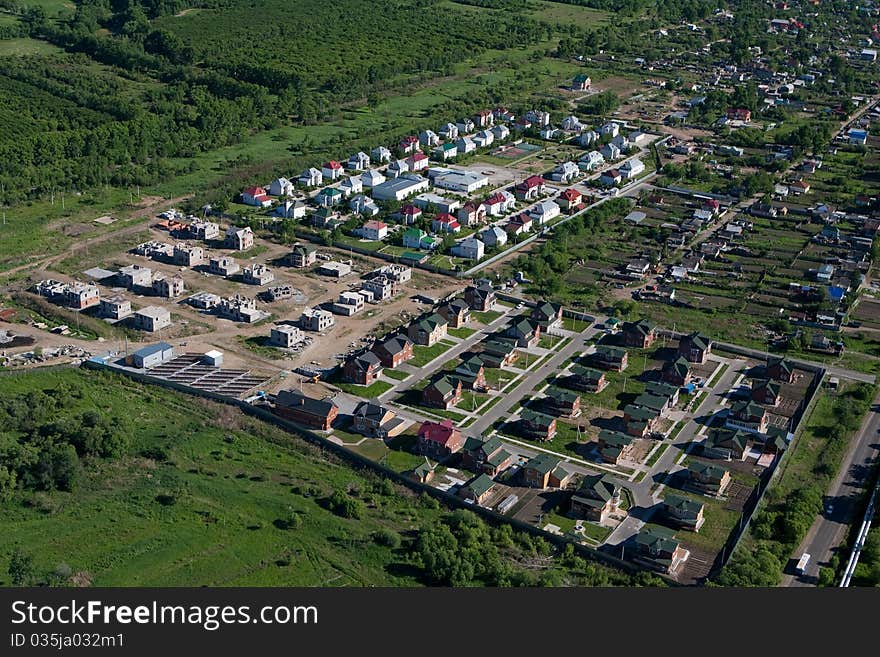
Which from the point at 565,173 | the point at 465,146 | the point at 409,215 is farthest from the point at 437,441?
the point at 465,146

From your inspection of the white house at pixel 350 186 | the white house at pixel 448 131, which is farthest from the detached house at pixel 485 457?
the white house at pixel 448 131

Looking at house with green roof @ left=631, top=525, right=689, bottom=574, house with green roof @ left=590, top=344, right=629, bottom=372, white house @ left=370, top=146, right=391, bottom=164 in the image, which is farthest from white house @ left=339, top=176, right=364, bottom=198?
house with green roof @ left=631, top=525, right=689, bottom=574

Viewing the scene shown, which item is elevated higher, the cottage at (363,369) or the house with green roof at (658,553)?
the cottage at (363,369)

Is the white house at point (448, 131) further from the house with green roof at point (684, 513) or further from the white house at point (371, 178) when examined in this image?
the house with green roof at point (684, 513)

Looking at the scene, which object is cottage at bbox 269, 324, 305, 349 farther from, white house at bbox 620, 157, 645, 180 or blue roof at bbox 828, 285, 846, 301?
white house at bbox 620, 157, 645, 180

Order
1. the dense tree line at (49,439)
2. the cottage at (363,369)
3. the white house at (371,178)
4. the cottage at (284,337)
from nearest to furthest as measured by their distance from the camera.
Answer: the dense tree line at (49,439)
the cottage at (363,369)
the cottage at (284,337)
the white house at (371,178)

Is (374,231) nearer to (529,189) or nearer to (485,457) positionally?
(529,189)

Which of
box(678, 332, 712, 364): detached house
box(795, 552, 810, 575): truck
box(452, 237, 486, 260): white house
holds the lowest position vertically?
box(795, 552, 810, 575): truck
